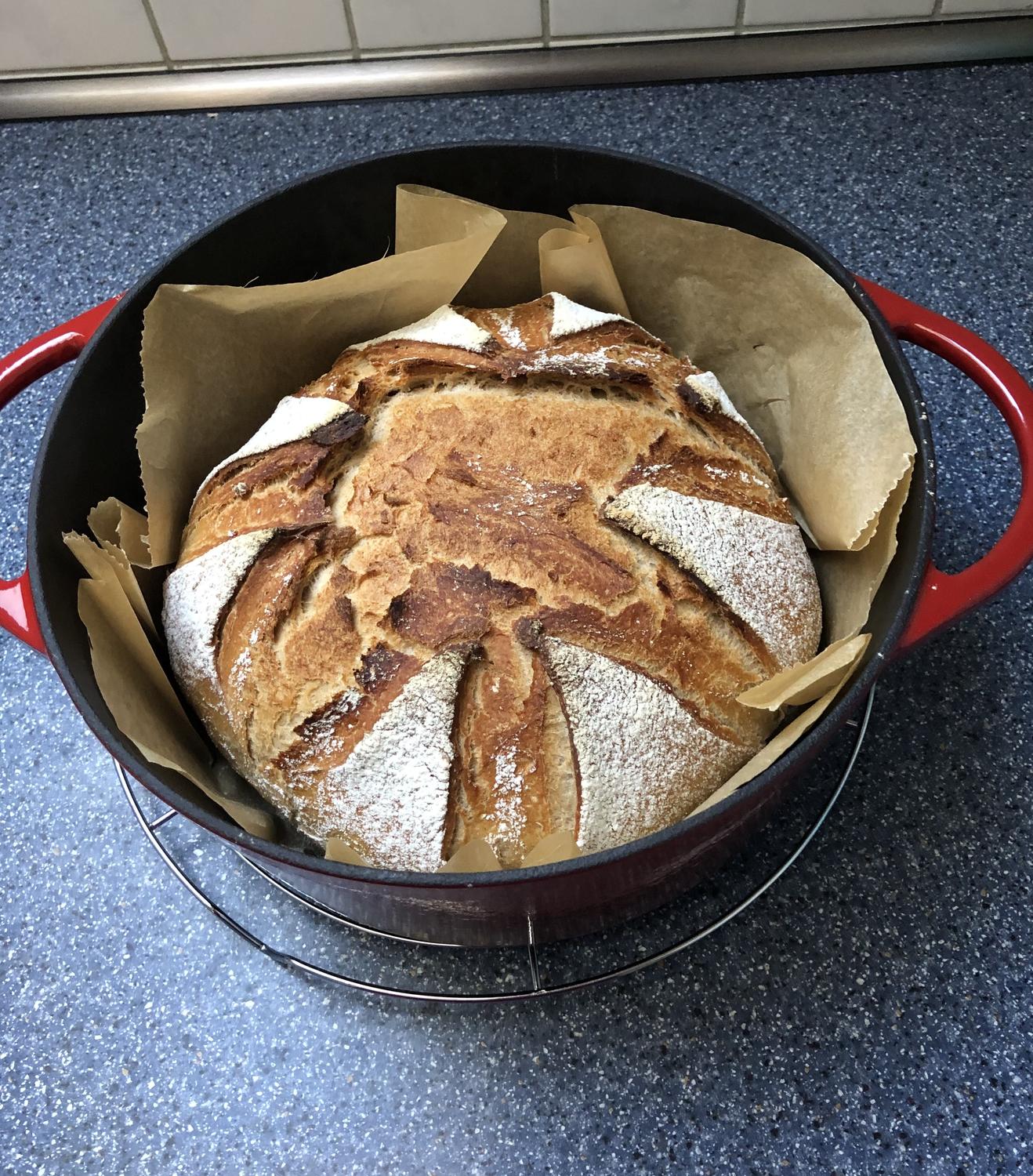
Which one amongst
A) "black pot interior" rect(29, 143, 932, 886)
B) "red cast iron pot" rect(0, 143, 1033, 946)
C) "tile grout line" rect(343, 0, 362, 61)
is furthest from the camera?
"tile grout line" rect(343, 0, 362, 61)

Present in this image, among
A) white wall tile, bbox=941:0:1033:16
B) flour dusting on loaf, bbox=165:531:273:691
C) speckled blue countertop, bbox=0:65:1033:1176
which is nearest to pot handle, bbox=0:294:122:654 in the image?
flour dusting on loaf, bbox=165:531:273:691

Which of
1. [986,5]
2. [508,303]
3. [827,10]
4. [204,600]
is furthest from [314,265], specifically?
[986,5]

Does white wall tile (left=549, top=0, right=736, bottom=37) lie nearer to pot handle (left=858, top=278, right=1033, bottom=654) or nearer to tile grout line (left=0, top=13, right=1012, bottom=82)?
tile grout line (left=0, top=13, right=1012, bottom=82)

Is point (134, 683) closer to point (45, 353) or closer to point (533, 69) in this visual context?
point (45, 353)

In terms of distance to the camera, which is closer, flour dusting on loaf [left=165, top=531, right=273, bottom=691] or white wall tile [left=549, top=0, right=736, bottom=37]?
flour dusting on loaf [left=165, top=531, right=273, bottom=691]

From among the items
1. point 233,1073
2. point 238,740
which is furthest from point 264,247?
point 233,1073

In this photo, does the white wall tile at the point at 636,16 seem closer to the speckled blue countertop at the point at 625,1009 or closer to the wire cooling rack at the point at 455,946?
the speckled blue countertop at the point at 625,1009

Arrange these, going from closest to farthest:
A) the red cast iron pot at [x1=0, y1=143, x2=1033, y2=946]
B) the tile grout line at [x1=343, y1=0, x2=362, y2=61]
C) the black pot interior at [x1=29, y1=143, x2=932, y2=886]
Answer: the red cast iron pot at [x1=0, y1=143, x2=1033, y2=946], the black pot interior at [x1=29, y1=143, x2=932, y2=886], the tile grout line at [x1=343, y1=0, x2=362, y2=61]
